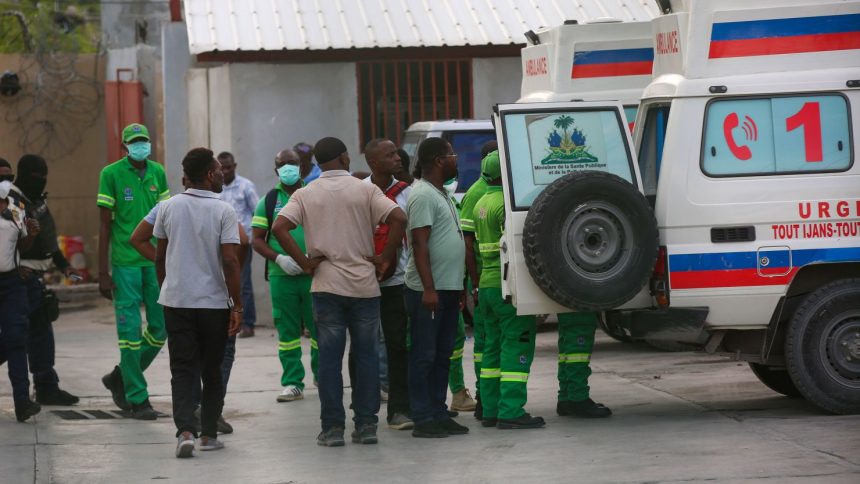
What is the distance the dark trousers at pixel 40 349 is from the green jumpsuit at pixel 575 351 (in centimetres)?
391

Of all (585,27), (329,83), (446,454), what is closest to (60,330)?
(329,83)

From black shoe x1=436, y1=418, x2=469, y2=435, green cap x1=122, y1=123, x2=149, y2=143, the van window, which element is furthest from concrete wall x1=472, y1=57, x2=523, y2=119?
black shoe x1=436, y1=418, x2=469, y2=435

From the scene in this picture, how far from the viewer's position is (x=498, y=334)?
29.6ft

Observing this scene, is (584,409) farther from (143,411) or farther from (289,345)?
(143,411)

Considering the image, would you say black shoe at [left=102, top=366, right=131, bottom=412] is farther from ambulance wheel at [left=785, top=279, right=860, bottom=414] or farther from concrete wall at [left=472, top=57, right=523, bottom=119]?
concrete wall at [left=472, top=57, right=523, bottom=119]

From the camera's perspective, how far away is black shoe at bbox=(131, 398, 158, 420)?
9766mm

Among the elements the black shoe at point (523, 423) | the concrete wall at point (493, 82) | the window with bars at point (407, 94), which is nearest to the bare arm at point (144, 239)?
the black shoe at point (523, 423)

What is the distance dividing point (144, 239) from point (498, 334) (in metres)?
2.35

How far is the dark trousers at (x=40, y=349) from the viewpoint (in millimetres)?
10320

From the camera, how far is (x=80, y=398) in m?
10.9

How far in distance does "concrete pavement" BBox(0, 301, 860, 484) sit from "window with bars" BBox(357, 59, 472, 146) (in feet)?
19.5

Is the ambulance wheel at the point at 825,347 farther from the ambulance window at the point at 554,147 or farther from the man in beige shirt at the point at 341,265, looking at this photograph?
the man in beige shirt at the point at 341,265

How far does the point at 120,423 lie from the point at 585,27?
5.09m

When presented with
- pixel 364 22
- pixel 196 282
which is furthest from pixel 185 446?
pixel 364 22
